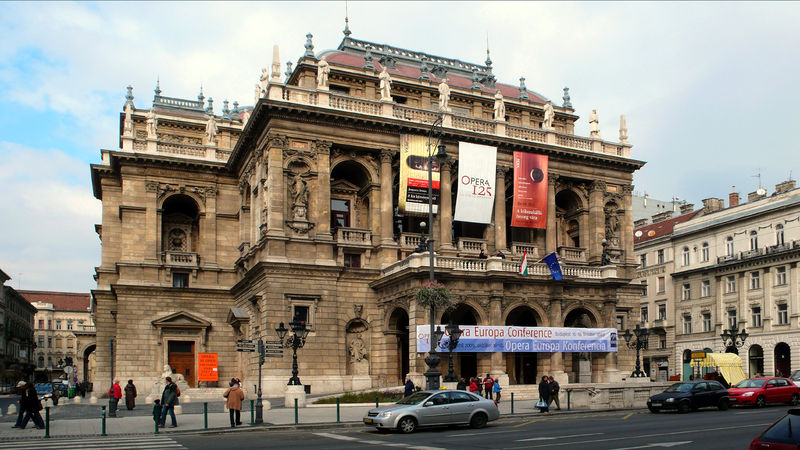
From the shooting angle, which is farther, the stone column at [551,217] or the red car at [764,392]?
the stone column at [551,217]

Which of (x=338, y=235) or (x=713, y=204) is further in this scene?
(x=713, y=204)

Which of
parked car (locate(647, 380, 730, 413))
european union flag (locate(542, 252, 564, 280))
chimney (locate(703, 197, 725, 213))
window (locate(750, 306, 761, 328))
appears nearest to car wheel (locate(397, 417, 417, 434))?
parked car (locate(647, 380, 730, 413))

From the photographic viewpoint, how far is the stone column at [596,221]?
53.8m

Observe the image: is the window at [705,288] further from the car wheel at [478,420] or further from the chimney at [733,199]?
the car wheel at [478,420]

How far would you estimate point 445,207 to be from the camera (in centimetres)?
4884

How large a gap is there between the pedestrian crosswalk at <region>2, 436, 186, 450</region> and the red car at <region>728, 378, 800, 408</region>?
23.7 m

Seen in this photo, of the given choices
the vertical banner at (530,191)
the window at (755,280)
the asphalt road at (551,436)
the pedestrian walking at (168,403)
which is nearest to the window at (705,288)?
the window at (755,280)

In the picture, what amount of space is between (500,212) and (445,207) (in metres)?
4.10

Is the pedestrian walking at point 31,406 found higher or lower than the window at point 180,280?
lower

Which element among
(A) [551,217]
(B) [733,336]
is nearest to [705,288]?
(A) [551,217]

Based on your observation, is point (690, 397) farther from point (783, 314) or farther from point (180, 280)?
point (783, 314)

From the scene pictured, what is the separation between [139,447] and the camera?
2091 centimetres

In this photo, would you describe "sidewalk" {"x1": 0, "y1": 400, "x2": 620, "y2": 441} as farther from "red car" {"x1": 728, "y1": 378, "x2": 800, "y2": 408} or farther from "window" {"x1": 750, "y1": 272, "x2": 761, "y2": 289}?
"window" {"x1": 750, "y1": 272, "x2": 761, "y2": 289}

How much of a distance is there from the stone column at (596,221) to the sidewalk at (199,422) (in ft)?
64.9
